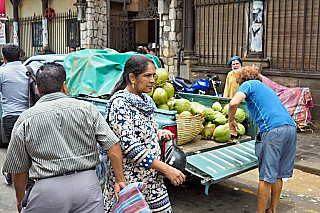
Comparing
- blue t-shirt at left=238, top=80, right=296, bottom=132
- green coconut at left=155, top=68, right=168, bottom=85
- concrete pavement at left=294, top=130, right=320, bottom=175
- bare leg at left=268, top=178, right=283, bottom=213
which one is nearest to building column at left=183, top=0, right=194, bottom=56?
concrete pavement at left=294, top=130, right=320, bottom=175

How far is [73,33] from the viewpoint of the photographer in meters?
18.2

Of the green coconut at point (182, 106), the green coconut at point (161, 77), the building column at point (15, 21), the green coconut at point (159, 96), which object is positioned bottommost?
the green coconut at point (182, 106)

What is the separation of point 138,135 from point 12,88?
2.87 metres

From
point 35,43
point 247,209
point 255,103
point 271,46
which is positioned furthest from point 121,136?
point 35,43

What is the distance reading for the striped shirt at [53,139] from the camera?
90.9 inches

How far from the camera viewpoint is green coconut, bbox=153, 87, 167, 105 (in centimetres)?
542

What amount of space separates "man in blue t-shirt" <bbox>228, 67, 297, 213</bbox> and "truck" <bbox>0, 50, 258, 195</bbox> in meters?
0.42

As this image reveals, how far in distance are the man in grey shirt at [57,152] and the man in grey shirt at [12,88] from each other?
2689 millimetres

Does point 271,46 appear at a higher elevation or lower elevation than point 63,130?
higher

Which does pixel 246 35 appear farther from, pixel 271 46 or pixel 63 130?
pixel 63 130

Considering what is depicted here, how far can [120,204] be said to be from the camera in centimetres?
254

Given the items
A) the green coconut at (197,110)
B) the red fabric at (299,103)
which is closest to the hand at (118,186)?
the green coconut at (197,110)

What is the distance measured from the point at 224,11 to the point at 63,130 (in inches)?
402

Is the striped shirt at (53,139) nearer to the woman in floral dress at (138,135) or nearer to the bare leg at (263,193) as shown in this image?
the woman in floral dress at (138,135)
